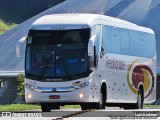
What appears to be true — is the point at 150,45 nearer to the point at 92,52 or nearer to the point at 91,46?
the point at 92,52

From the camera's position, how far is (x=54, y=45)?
1242 inches

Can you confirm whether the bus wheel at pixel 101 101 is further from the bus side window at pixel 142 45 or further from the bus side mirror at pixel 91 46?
the bus side window at pixel 142 45

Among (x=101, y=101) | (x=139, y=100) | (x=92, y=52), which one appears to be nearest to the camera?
(x=92, y=52)

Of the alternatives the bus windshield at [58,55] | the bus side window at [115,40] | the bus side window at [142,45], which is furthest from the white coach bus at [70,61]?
the bus side window at [142,45]

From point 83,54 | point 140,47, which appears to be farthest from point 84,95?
point 140,47

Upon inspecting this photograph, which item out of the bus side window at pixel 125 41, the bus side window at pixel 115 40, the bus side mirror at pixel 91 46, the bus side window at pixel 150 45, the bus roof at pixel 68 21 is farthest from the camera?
the bus side window at pixel 150 45

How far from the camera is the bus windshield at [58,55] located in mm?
31188

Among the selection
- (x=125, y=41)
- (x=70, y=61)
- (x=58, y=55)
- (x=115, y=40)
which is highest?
(x=125, y=41)

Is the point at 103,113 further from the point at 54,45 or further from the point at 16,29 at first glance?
the point at 16,29

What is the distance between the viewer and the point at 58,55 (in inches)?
1233

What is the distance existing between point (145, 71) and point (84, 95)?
833 centimetres

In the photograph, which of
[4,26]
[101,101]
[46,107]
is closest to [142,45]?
[101,101]

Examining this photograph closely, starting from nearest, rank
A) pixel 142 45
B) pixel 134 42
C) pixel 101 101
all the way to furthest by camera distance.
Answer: pixel 101 101, pixel 134 42, pixel 142 45

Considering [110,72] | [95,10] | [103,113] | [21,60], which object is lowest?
[103,113]
